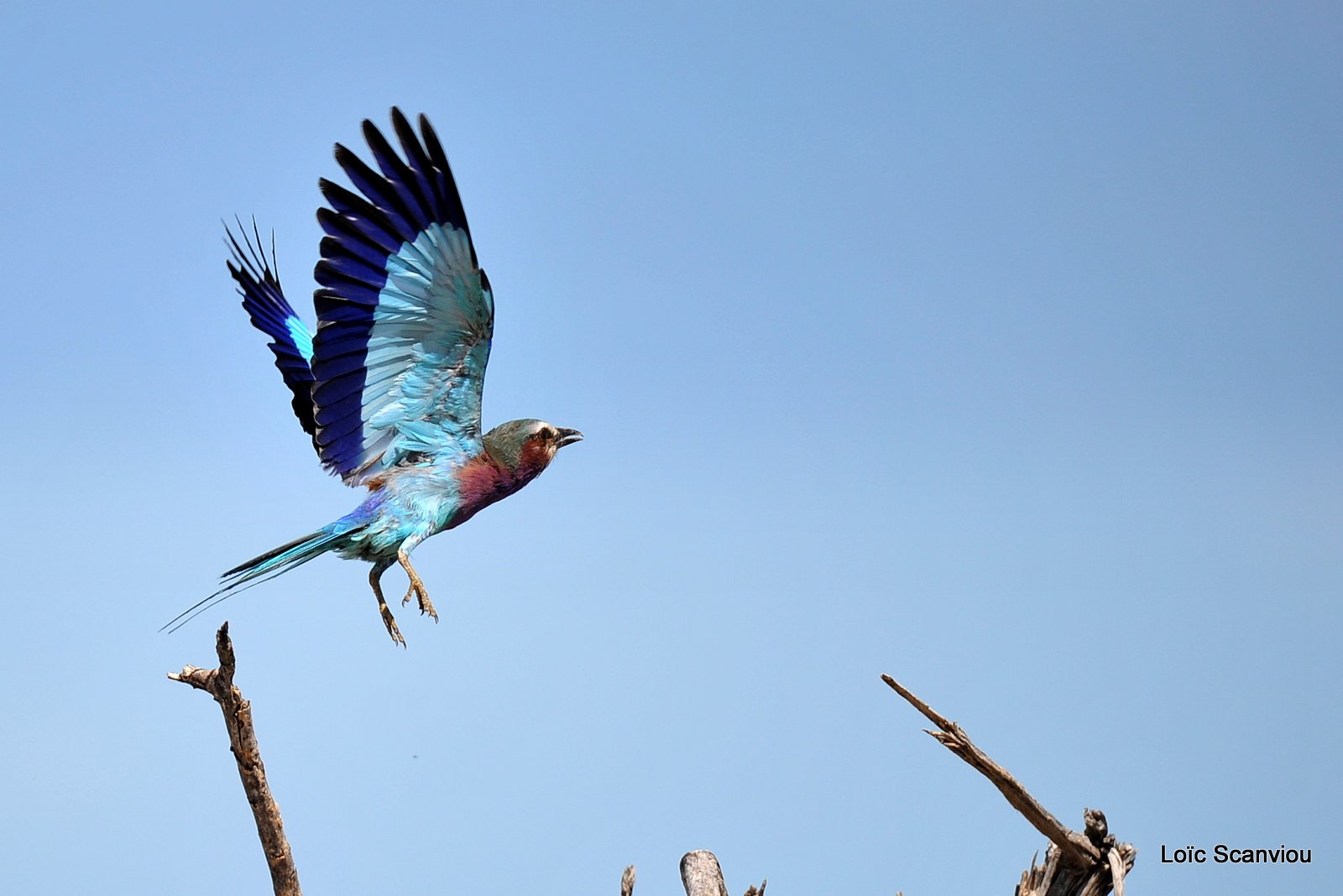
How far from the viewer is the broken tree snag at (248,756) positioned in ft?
15.1

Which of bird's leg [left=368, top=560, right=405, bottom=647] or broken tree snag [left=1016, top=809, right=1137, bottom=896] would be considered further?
bird's leg [left=368, top=560, right=405, bottom=647]

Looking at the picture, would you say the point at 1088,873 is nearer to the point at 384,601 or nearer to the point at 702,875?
the point at 702,875

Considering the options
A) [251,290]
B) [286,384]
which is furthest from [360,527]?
[251,290]

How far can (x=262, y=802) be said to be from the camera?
15.5 feet

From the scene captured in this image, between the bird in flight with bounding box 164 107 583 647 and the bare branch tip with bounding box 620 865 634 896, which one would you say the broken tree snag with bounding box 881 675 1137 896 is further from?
the bird in flight with bounding box 164 107 583 647

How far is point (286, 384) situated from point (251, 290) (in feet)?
2.49

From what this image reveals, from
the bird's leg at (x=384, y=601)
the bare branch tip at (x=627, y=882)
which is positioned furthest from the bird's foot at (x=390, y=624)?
the bare branch tip at (x=627, y=882)

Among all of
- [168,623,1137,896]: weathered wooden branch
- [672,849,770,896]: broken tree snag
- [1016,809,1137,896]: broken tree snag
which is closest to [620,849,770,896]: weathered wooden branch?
[672,849,770,896]: broken tree snag

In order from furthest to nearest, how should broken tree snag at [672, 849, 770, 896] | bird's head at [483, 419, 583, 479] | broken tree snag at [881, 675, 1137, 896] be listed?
bird's head at [483, 419, 583, 479] → broken tree snag at [672, 849, 770, 896] → broken tree snag at [881, 675, 1137, 896]

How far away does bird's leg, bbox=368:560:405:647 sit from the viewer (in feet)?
18.3

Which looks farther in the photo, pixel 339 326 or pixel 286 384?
pixel 286 384

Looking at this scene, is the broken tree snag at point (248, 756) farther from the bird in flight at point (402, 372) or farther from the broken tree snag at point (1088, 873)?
the broken tree snag at point (1088, 873)

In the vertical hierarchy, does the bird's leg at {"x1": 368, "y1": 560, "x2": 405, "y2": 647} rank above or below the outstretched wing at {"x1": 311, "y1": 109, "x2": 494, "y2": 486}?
below

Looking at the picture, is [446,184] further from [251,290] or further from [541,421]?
[251,290]
